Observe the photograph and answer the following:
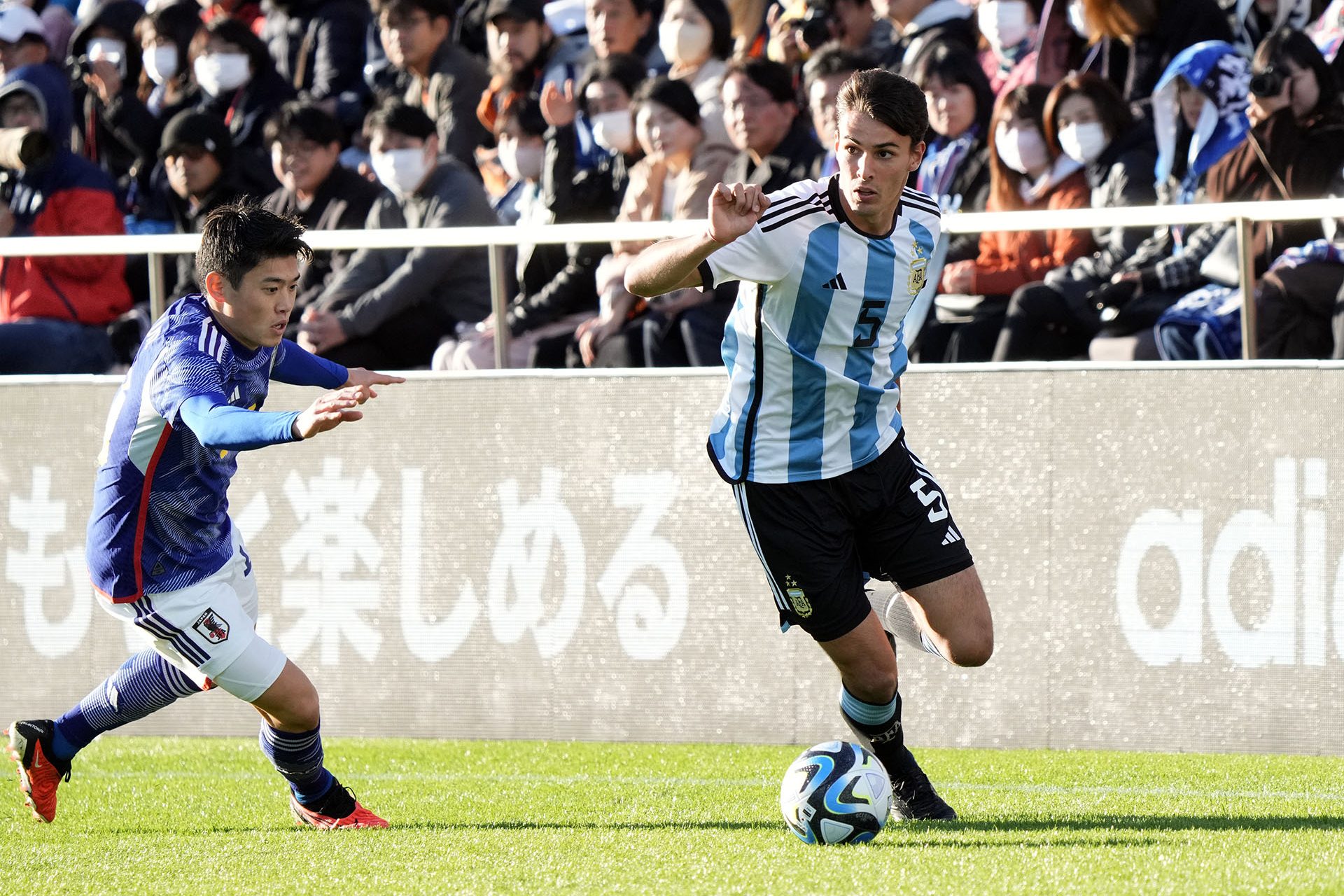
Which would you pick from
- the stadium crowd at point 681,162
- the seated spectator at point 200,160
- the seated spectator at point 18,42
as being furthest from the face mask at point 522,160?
the seated spectator at point 18,42

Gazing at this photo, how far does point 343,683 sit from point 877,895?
4.29 meters

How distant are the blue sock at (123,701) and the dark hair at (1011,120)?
4.36 m

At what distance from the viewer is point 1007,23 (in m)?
9.15

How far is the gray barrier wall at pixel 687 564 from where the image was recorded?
7141 mm

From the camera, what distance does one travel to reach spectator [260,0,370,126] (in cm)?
1174

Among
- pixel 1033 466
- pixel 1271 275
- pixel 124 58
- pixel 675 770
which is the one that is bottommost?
pixel 675 770

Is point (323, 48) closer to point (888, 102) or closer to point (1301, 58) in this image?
point (1301, 58)

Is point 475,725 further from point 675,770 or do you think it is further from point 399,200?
point 399,200

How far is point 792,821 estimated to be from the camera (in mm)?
5238

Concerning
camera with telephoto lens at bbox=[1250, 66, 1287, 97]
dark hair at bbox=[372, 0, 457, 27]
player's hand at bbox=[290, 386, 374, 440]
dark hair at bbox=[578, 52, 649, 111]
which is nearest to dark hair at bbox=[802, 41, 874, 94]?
dark hair at bbox=[578, 52, 649, 111]

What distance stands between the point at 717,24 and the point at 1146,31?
235cm

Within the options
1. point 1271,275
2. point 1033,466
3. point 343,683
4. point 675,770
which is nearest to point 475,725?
point 343,683

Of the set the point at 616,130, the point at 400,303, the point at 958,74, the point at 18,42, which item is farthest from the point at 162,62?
the point at 958,74

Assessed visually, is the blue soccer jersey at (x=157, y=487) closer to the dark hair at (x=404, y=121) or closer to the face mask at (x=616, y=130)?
the dark hair at (x=404, y=121)
